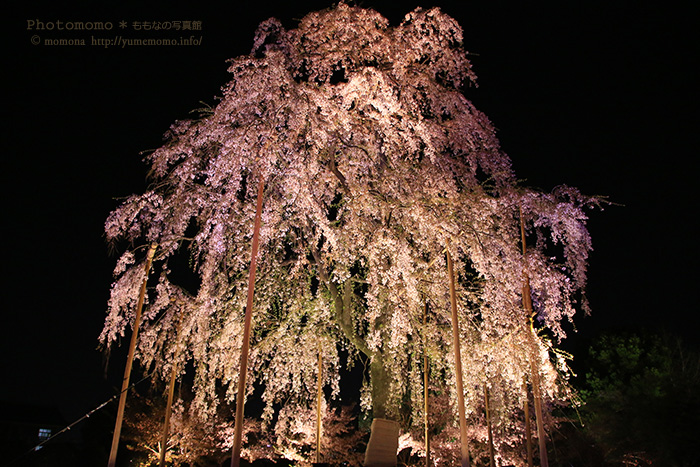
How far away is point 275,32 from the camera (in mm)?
12156

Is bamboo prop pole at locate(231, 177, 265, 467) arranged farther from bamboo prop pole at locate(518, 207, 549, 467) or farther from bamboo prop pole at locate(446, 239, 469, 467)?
bamboo prop pole at locate(518, 207, 549, 467)

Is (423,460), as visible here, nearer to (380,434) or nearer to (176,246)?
(380,434)

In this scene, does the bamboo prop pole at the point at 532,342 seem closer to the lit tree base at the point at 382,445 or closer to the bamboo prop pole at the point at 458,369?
the bamboo prop pole at the point at 458,369

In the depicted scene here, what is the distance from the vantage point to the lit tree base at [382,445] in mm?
9008

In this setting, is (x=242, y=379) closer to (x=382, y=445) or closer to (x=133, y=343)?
(x=382, y=445)

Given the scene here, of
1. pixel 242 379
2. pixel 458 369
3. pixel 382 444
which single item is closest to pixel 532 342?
pixel 458 369

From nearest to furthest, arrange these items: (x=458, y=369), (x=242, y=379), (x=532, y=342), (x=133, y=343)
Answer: (x=242, y=379) < (x=532, y=342) < (x=458, y=369) < (x=133, y=343)

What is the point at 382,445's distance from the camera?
9195 millimetres

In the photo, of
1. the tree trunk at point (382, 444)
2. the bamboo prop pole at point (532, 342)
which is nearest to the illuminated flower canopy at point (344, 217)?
the bamboo prop pole at point (532, 342)

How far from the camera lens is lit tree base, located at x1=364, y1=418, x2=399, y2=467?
9.01 meters

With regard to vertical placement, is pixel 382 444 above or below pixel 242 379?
below

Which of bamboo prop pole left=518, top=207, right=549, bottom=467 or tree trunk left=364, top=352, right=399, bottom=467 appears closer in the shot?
tree trunk left=364, top=352, right=399, bottom=467

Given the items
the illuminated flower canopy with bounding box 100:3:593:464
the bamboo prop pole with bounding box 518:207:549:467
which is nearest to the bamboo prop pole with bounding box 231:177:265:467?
the illuminated flower canopy with bounding box 100:3:593:464

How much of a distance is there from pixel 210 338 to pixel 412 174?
7.26m
